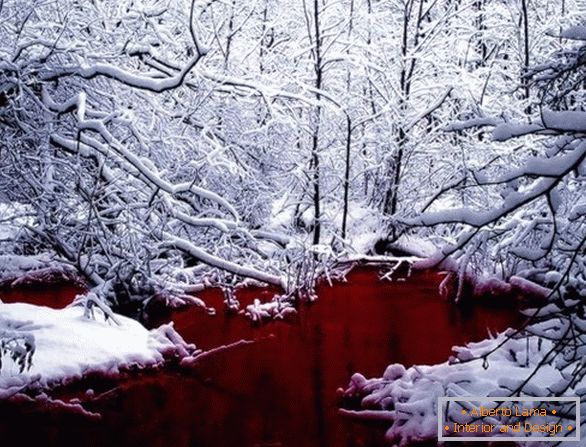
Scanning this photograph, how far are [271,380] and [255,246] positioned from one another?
7.49 feet

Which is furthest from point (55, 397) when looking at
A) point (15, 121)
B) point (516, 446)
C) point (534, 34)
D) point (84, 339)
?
point (534, 34)

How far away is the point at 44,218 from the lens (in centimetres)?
763

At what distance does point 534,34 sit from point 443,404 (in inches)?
Answer: 450

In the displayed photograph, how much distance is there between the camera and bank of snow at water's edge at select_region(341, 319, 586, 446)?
16.8 ft

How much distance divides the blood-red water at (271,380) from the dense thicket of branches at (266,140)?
817mm

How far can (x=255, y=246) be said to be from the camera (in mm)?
8945

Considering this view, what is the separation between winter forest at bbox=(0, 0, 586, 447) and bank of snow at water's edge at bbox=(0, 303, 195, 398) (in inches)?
1.1

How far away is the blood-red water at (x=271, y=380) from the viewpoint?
18.6 ft

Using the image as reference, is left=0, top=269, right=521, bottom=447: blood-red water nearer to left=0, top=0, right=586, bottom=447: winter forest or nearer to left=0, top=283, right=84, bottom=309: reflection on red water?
left=0, top=0, right=586, bottom=447: winter forest

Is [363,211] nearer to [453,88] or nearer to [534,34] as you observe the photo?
[453,88]

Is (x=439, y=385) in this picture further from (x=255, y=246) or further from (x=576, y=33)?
(x=255, y=246)

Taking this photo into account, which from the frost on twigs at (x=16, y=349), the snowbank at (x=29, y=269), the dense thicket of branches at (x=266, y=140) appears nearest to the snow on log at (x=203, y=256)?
the dense thicket of branches at (x=266, y=140)

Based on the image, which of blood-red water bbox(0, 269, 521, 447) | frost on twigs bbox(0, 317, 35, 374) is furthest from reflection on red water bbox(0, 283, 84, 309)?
frost on twigs bbox(0, 317, 35, 374)

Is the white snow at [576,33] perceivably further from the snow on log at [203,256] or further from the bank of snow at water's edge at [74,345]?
the snow on log at [203,256]
